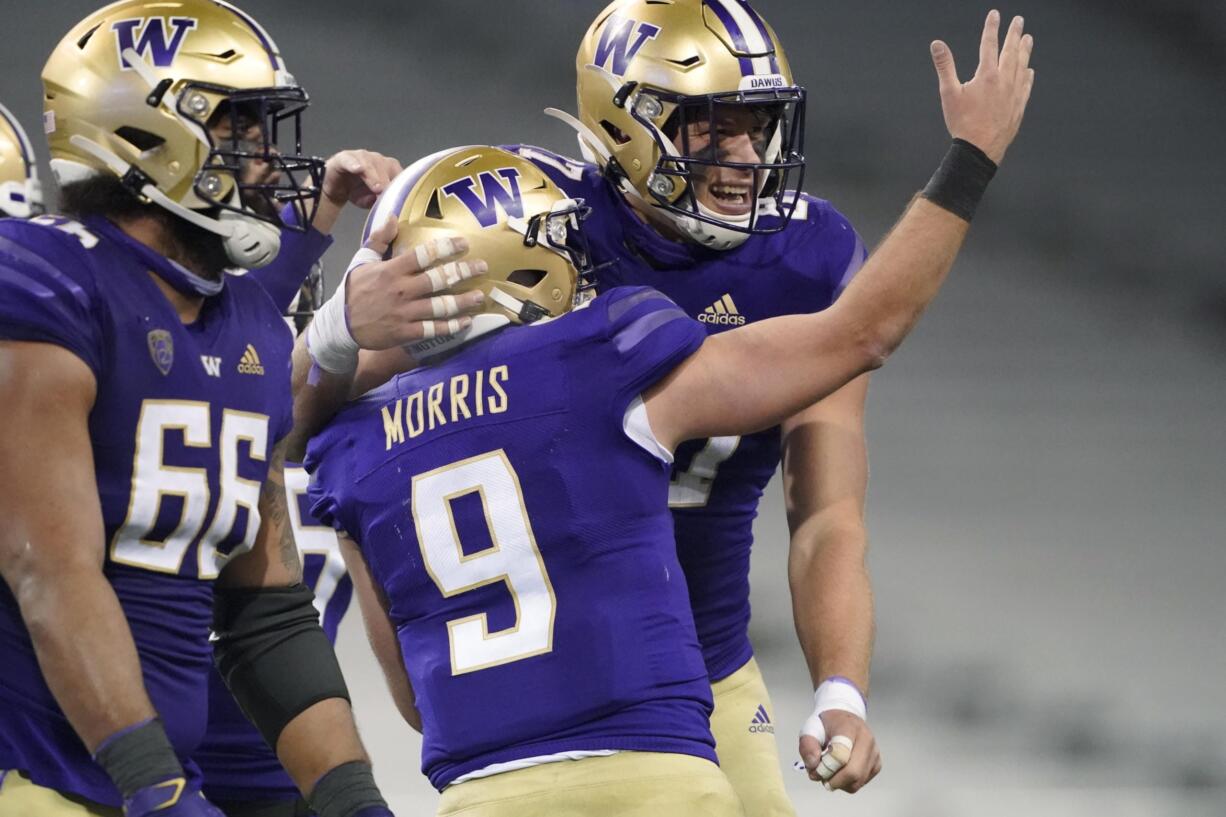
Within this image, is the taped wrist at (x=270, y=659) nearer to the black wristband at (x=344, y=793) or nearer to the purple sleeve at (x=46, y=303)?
the black wristband at (x=344, y=793)

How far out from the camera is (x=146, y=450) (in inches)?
82.1

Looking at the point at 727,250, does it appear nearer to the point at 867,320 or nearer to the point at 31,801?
the point at 867,320

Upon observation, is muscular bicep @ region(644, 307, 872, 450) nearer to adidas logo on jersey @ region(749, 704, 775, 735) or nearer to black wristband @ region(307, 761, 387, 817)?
black wristband @ region(307, 761, 387, 817)

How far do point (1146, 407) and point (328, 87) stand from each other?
284cm

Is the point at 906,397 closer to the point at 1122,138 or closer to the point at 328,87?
the point at 1122,138

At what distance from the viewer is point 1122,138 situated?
5582 millimetres

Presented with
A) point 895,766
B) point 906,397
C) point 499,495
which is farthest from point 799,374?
point 906,397

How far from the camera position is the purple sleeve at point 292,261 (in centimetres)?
318

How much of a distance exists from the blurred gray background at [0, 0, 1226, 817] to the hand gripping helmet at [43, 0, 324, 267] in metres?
3.08

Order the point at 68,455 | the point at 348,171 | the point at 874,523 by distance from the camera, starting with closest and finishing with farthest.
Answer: the point at 68,455 < the point at 348,171 < the point at 874,523

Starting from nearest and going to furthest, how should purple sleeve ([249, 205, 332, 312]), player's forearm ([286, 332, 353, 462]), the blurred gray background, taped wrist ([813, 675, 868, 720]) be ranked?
taped wrist ([813, 675, 868, 720]) < player's forearm ([286, 332, 353, 462]) < purple sleeve ([249, 205, 332, 312]) < the blurred gray background

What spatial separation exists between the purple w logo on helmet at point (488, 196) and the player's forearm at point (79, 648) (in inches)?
30.2

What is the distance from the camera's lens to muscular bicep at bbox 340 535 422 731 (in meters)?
2.54

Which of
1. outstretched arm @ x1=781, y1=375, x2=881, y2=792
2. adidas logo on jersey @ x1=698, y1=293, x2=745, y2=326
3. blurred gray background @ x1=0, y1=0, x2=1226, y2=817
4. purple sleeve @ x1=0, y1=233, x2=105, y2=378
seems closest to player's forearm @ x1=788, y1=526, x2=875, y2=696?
outstretched arm @ x1=781, y1=375, x2=881, y2=792
